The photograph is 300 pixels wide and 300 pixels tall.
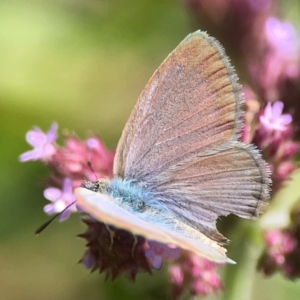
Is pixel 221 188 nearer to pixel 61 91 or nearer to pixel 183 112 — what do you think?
pixel 183 112

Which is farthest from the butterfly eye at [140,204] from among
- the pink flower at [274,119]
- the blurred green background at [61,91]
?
the blurred green background at [61,91]

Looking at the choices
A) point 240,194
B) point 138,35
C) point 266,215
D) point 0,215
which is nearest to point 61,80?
point 138,35

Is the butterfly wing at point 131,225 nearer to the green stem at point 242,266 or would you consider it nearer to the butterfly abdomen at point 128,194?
the butterfly abdomen at point 128,194

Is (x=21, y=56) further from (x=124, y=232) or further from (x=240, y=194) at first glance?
(x=240, y=194)

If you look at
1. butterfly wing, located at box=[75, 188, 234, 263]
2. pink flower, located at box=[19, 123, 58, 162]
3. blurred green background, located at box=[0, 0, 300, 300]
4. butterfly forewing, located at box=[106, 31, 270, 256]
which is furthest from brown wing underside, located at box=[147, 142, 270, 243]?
blurred green background, located at box=[0, 0, 300, 300]

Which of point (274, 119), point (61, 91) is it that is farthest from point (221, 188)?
point (61, 91)

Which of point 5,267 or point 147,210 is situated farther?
point 5,267
